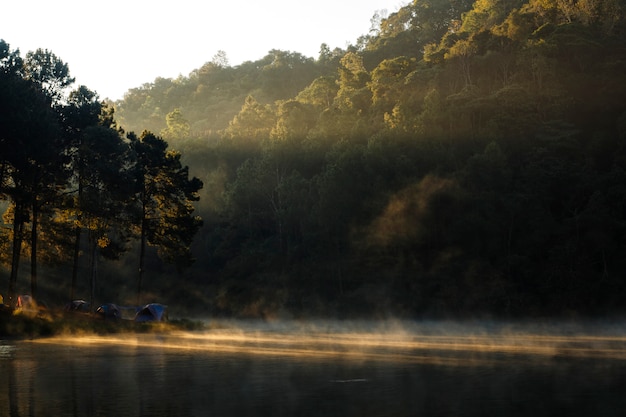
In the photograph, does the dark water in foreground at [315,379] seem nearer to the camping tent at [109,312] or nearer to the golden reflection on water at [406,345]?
the golden reflection on water at [406,345]

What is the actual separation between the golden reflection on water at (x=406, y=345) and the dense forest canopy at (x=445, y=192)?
2021cm

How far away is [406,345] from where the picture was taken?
4203 centimetres

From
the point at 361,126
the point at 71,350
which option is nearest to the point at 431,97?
the point at 361,126

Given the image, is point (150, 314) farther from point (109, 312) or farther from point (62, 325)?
point (62, 325)

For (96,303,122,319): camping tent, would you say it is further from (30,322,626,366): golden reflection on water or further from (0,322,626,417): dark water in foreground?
(0,322,626,417): dark water in foreground

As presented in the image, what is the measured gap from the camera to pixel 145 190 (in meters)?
70.4

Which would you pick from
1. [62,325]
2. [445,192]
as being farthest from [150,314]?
[445,192]

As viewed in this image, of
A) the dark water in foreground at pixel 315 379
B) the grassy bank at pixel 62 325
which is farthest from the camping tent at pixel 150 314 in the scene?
the dark water in foreground at pixel 315 379

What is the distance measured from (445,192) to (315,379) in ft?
203

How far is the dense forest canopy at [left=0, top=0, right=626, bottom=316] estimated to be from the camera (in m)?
78.4

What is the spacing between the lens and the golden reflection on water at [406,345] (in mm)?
34375

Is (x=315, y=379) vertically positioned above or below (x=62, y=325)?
below

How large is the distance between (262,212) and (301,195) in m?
10.7

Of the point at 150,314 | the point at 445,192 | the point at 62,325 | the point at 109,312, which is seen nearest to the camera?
the point at 62,325
